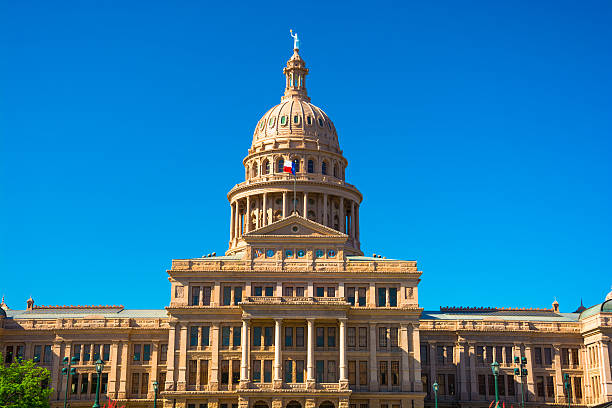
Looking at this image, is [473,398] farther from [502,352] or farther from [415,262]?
[415,262]

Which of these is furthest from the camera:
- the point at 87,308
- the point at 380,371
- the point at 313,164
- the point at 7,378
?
the point at 313,164

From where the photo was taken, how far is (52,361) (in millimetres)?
97500

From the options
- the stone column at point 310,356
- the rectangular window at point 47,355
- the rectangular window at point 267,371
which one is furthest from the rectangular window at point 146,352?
the stone column at point 310,356

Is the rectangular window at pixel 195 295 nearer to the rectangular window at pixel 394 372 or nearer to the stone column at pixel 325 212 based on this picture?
the rectangular window at pixel 394 372

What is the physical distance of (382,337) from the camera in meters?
90.8

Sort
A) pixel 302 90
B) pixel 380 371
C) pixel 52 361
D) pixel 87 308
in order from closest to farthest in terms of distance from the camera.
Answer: pixel 380 371 < pixel 52 361 < pixel 87 308 < pixel 302 90

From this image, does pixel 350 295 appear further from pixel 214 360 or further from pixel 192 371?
pixel 192 371

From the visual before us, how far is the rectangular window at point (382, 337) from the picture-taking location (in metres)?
90.5

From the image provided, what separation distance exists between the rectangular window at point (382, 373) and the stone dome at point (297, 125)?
4247 centimetres

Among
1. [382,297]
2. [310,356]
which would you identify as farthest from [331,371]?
[382,297]

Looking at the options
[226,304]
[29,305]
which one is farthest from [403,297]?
[29,305]

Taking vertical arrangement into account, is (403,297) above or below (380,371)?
above

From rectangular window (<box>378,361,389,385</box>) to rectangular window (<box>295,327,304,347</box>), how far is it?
30.1ft

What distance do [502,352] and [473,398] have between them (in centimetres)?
685
